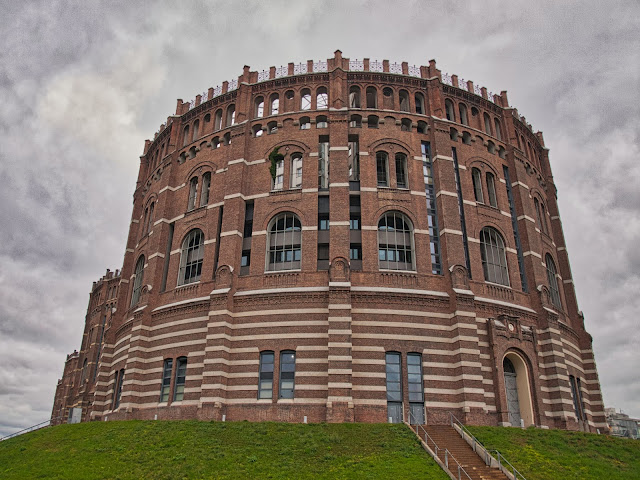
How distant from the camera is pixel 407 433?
22938 mm

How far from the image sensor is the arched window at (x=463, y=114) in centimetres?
3666

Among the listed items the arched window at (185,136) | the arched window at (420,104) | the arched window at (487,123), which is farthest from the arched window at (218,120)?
the arched window at (487,123)

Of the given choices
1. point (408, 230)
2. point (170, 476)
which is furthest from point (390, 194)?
point (170, 476)

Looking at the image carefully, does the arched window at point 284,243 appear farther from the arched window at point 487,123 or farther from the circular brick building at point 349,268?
the arched window at point 487,123

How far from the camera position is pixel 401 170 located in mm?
33812

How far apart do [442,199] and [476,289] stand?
589 centimetres

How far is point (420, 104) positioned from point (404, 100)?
1.20 metres

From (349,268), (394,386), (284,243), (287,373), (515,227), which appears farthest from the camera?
(515,227)

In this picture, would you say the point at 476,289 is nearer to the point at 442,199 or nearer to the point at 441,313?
the point at 441,313

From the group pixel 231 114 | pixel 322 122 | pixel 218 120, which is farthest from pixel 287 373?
pixel 218 120

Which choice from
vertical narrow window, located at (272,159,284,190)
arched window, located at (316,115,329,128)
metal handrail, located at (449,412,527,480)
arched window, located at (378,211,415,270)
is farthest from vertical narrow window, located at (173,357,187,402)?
arched window, located at (316,115,329,128)

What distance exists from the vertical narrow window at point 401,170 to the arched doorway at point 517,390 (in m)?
12.2

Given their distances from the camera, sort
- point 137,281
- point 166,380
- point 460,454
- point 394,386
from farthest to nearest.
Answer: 1. point 137,281
2. point 166,380
3. point 394,386
4. point 460,454

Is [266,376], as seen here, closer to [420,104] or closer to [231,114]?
[231,114]
